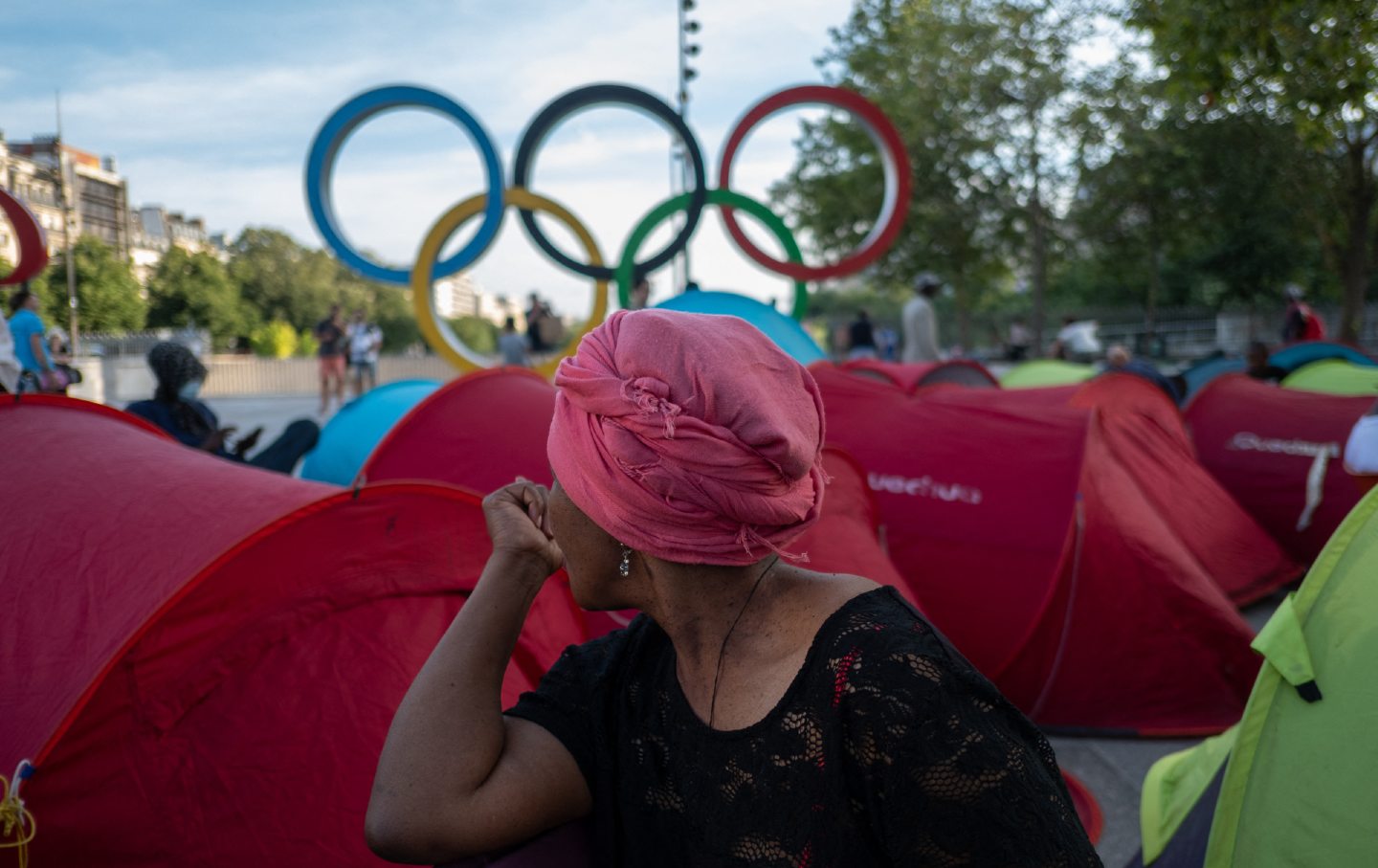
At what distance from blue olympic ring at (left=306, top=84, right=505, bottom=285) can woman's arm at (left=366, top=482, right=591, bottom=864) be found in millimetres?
8466

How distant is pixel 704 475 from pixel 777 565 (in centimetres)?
26

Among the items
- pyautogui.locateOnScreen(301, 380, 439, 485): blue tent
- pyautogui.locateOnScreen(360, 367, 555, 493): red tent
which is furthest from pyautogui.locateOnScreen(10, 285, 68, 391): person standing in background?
pyautogui.locateOnScreen(360, 367, 555, 493): red tent

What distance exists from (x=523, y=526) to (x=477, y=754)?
0.35 metres

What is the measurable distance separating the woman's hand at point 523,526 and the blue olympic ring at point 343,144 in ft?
27.5

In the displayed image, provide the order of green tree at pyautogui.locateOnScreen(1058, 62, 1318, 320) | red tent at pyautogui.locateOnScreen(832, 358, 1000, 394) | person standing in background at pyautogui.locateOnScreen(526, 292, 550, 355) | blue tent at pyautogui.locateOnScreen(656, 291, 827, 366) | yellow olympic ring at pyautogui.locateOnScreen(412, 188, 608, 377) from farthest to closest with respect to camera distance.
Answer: green tree at pyautogui.locateOnScreen(1058, 62, 1318, 320), person standing in background at pyautogui.locateOnScreen(526, 292, 550, 355), yellow olympic ring at pyautogui.locateOnScreen(412, 188, 608, 377), red tent at pyautogui.locateOnScreen(832, 358, 1000, 394), blue tent at pyautogui.locateOnScreen(656, 291, 827, 366)

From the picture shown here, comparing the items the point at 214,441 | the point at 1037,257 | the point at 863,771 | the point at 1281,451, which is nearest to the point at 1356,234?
the point at 1037,257

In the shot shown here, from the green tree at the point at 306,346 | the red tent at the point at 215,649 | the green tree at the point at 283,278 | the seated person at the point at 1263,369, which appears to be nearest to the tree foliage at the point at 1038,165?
Answer: the seated person at the point at 1263,369

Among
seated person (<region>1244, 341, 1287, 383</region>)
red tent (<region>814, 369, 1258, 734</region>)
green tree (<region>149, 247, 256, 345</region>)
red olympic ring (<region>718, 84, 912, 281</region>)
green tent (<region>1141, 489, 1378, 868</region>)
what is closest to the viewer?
green tent (<region>1141, 489, 1378, 868</region>)

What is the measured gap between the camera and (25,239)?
693cm

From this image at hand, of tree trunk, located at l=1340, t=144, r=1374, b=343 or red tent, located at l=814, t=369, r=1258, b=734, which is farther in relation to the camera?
tree trunk, located at l=1340, t=144, r=1374, b=343

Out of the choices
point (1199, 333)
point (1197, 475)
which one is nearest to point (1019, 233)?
point (1199, 333)

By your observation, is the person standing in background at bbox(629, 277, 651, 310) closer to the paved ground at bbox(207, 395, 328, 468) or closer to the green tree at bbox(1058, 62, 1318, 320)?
the paved ground at bbox(207, 395, 328, 468)

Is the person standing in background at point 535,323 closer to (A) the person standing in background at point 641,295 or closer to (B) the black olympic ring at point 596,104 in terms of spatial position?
(B) the black olympic ring at point 596,104

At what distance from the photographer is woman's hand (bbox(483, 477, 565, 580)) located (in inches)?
61.9
